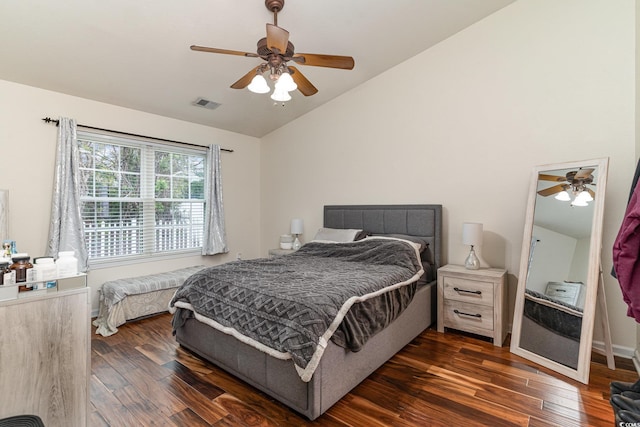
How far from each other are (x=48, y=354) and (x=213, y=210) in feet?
11.0

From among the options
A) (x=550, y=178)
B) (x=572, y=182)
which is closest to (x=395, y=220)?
(x=550, y=178)

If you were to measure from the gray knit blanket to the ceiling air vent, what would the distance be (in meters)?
2.29

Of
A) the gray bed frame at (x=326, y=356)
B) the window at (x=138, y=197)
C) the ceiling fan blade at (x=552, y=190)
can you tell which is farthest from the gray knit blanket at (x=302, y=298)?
the window at (x=138, y=197)

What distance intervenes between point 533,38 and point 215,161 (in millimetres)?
4125

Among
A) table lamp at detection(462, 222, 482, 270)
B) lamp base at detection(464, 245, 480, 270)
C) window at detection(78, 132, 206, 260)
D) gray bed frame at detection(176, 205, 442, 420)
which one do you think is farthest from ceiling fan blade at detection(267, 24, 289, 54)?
window at detection(78, 132, 206, 260)

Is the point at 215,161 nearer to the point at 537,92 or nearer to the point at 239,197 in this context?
the point at 239,197

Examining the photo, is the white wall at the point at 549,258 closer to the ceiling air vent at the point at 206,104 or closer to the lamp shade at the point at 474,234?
the lamp shade at the point at 474,234

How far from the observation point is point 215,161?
184 inches

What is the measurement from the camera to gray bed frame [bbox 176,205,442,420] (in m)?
1.83

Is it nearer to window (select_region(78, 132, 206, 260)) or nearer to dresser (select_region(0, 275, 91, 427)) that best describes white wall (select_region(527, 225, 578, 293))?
dresser (select_region(0, 275, 91, 427))

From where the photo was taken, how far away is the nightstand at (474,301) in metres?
2.79

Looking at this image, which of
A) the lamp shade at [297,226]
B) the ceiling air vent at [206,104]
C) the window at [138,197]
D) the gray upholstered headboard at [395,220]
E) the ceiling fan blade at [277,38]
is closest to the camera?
the ceiling fan blade at [277,38]

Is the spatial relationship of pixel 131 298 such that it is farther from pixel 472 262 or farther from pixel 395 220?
pixel 472 262

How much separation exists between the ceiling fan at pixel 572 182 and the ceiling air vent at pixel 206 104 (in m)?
3.84
